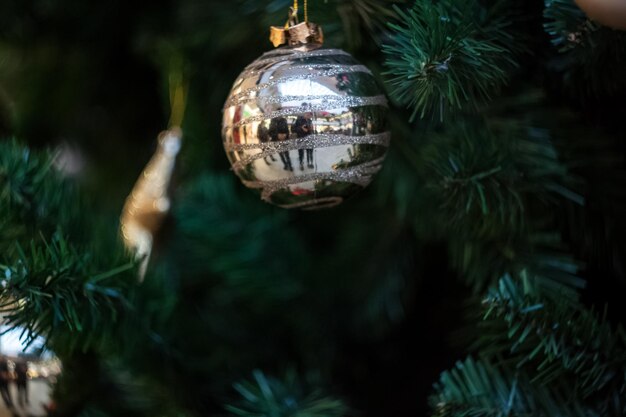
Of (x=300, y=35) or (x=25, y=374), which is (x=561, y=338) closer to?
(x=300, y=35)

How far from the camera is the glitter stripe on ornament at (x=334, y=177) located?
41cm

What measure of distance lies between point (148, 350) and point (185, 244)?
4.4 inches

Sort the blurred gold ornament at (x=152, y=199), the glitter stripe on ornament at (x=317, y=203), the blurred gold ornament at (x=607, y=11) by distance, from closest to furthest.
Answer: the blurred gold ornament at (x=607, y=11) → the glitter stripe on ornament at (x=317, y=203) → the blurred gold ornament at (x=152, y=199)

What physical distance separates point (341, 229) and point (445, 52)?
32 cm

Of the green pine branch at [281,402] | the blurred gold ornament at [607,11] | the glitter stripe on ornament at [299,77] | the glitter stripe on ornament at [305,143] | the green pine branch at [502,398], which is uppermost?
the blurred gold ornament at [607,11]

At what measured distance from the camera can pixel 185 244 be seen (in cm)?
60

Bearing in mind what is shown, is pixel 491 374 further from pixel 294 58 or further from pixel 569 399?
pixel 294 58

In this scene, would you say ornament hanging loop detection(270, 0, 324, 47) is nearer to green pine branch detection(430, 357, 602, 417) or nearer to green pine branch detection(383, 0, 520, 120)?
green pine branch detection(383, 0, 520, 120)

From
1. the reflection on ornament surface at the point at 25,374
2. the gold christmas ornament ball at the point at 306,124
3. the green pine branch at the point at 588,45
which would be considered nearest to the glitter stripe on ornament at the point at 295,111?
the gold christmas ornament ball at the point at 306,124

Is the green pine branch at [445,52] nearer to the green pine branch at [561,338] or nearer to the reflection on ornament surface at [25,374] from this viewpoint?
the green pine branch at [561,338]

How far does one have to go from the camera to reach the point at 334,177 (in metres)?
0.41

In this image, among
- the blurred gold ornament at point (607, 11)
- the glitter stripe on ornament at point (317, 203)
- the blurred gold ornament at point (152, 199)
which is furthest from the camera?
the blurred gold ornament at point (152, 199)

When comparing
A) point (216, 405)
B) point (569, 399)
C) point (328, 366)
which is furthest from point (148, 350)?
point (569, 399)

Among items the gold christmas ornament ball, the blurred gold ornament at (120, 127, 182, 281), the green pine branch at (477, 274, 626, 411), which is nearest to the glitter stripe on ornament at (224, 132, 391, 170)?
the gold christmas ornament ball
